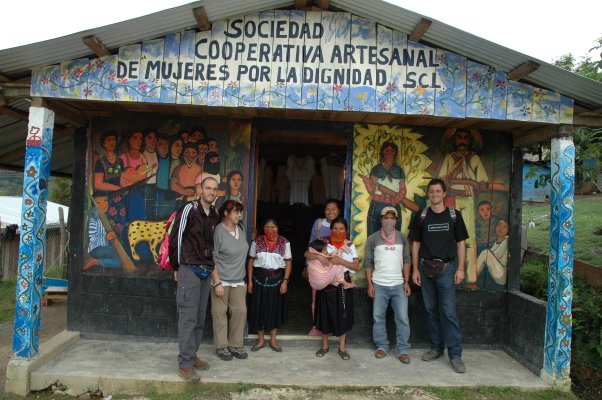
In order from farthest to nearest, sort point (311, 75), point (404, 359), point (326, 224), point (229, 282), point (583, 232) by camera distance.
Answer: point (583, 232) < point (326, 224) < point (404, 359) < point (229, 282) < point (311, 75)

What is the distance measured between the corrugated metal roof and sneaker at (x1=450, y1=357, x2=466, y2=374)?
10.0 feet

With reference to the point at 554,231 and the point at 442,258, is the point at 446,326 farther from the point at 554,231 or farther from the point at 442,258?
the point at 554,231

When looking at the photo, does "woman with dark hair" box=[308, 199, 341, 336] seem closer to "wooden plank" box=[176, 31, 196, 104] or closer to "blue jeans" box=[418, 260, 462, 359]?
"blue jeans" box=[418, 260, 462, 359]

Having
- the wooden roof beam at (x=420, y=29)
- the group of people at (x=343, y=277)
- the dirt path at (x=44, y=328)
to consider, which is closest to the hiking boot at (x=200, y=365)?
the group of people at (x=343, y=277)

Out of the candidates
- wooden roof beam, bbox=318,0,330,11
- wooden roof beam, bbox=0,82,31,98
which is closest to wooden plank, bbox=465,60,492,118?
wooden roof beam, bbox=318,0,330,11

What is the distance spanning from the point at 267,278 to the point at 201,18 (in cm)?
287

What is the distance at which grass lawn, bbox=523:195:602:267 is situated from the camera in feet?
27.0

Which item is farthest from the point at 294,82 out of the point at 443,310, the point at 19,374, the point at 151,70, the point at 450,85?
the point at 19,374

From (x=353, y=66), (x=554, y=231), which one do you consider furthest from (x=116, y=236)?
(x=554, y=231)

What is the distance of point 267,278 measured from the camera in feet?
17.3

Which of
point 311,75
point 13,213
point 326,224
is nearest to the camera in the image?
point 311,75

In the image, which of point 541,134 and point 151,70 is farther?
point 541,134

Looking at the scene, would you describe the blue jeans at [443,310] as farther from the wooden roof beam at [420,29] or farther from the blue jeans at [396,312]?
the wooden roof beam at [420,29]

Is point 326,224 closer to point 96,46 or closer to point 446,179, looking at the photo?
point 446,179
